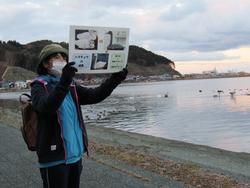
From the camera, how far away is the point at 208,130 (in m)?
29.1

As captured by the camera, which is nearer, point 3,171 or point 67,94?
point 67,94

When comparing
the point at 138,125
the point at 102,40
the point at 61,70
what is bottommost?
the point at 138,125

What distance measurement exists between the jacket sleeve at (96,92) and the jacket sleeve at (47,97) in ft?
1.36

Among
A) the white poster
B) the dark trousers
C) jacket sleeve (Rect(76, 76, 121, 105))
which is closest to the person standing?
the dark trousers

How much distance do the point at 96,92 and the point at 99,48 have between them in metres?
0.49

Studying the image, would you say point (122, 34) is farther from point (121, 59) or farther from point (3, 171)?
point (3, 171)

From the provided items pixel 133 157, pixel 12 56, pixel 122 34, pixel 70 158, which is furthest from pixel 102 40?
pixel 12 56

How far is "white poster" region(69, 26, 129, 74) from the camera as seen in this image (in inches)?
169

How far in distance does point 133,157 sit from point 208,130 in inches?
769

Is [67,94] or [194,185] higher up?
[67,94]

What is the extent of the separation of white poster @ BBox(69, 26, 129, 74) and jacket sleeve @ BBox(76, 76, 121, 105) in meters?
0.16

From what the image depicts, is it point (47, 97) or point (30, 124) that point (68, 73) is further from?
point (30, 124)

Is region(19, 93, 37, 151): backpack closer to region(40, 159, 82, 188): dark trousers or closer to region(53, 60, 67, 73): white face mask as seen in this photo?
region(40, 159, 82, 188): dark trousers

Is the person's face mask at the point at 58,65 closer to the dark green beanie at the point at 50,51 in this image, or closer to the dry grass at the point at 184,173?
the dark green beanie at the point at 50,51
